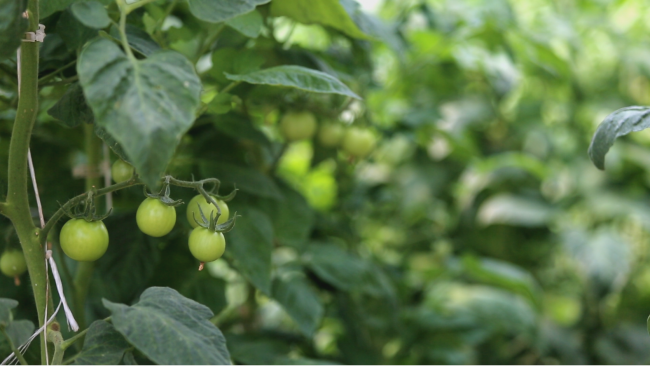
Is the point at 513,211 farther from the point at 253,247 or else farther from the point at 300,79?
the point at 300,79

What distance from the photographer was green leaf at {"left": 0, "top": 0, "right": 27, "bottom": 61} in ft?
1.12

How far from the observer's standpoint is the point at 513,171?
1.42 meters

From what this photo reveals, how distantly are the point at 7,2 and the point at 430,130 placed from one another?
79cm

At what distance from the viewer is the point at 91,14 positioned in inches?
14.2

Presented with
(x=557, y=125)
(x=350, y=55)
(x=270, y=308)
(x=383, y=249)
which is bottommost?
(x=270, y=308)

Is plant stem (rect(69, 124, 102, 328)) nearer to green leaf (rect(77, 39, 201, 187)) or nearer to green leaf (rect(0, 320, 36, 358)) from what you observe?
green leaf (rect(0, 320, 36, 358))

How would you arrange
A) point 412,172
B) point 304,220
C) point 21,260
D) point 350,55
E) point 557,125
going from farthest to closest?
point 557,125
point 412,172
point 350,55
point 304,220
point 21,260

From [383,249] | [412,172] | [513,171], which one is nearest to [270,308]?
[383,249]

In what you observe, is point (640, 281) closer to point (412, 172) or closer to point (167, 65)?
point (412, 172)

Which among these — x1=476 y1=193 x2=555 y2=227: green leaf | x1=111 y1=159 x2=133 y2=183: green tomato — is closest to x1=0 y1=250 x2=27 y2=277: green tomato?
x1=111 y1=159 x2=133 y2=183: green tomato

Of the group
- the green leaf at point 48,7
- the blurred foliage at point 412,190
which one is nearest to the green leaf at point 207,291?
the blurred foliage at point 412,190

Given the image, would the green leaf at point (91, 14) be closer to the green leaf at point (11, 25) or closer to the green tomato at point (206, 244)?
the green leaf at point (11, 25)

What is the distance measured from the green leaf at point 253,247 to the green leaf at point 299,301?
106 mm

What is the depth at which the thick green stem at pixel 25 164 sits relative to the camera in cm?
39
